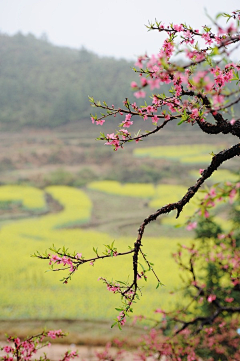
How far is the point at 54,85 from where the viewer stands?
25.4m

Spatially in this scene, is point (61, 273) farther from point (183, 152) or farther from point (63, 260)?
point (183, 152)

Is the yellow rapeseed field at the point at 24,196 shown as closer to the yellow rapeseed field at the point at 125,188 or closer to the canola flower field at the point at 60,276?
the canola flower field at the point at 60,276

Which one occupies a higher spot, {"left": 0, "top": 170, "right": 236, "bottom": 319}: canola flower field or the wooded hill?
the wooded hill

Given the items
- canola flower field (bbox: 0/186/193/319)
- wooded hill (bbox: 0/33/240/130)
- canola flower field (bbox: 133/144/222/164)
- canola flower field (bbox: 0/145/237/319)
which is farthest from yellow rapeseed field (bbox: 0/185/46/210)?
wooded hill (bbox: 0/33/240/130)

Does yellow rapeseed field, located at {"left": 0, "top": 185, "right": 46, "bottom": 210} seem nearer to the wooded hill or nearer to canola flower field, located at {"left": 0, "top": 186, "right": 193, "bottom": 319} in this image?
canola flower field, located at {"left": 0, "top": 186, "right": 193, "bottom": 319}

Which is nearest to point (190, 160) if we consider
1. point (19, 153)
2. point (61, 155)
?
point (61, 155)

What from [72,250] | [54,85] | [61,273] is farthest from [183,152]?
[61,273]

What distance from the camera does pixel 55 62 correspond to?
2867 centimetres

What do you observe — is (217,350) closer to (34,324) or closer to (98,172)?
(34,324)

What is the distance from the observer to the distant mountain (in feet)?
74.6

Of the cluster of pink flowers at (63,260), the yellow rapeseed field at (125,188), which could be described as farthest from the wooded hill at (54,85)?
the cluster of pink flowers at (63,260)

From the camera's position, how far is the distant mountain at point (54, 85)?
22.7 meters

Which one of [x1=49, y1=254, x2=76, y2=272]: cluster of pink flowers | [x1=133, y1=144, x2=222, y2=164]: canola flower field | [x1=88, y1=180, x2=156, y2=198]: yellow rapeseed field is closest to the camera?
[x1=49, y1=254, x2=76, y2=272]: cluster of pink flowers

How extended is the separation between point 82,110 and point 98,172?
934 cm
